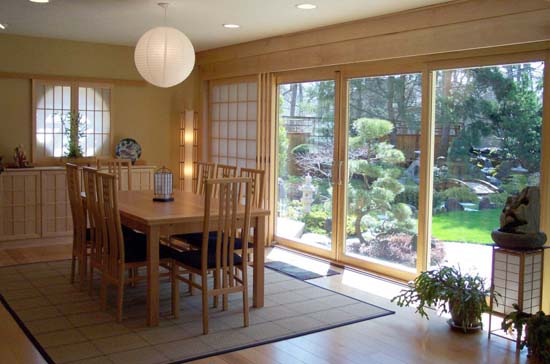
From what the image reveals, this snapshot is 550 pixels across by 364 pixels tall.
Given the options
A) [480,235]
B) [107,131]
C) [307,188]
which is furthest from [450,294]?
[107,131]

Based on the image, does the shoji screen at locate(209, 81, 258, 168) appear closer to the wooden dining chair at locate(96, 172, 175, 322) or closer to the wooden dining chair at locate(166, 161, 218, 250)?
the wooden dining chair at locate(166, 161, 218, 250)

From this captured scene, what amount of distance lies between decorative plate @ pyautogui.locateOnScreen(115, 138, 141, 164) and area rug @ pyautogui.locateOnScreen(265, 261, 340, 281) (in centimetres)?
258

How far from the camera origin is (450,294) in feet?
13.6

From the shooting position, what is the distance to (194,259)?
426 cm

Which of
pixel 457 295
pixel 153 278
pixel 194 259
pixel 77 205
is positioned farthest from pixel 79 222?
pixel 457 295

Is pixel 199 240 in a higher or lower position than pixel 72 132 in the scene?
lower

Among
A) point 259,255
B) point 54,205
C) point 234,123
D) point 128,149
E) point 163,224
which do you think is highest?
point 234,123

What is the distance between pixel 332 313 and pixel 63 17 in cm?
373

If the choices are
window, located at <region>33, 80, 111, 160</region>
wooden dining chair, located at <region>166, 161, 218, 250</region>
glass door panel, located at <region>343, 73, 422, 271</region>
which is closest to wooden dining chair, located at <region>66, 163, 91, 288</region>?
wooden dining chair, located at <region>166, 161, 218, 250</region>

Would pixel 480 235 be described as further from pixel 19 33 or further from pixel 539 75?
pixel 19 33

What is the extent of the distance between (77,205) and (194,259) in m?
1.43

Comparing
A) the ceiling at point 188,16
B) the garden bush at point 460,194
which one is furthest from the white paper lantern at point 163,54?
the garden bush at point 460,194

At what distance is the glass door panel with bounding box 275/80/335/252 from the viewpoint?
6.34m

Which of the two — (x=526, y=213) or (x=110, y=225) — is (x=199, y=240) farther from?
(x=526, y=213)
